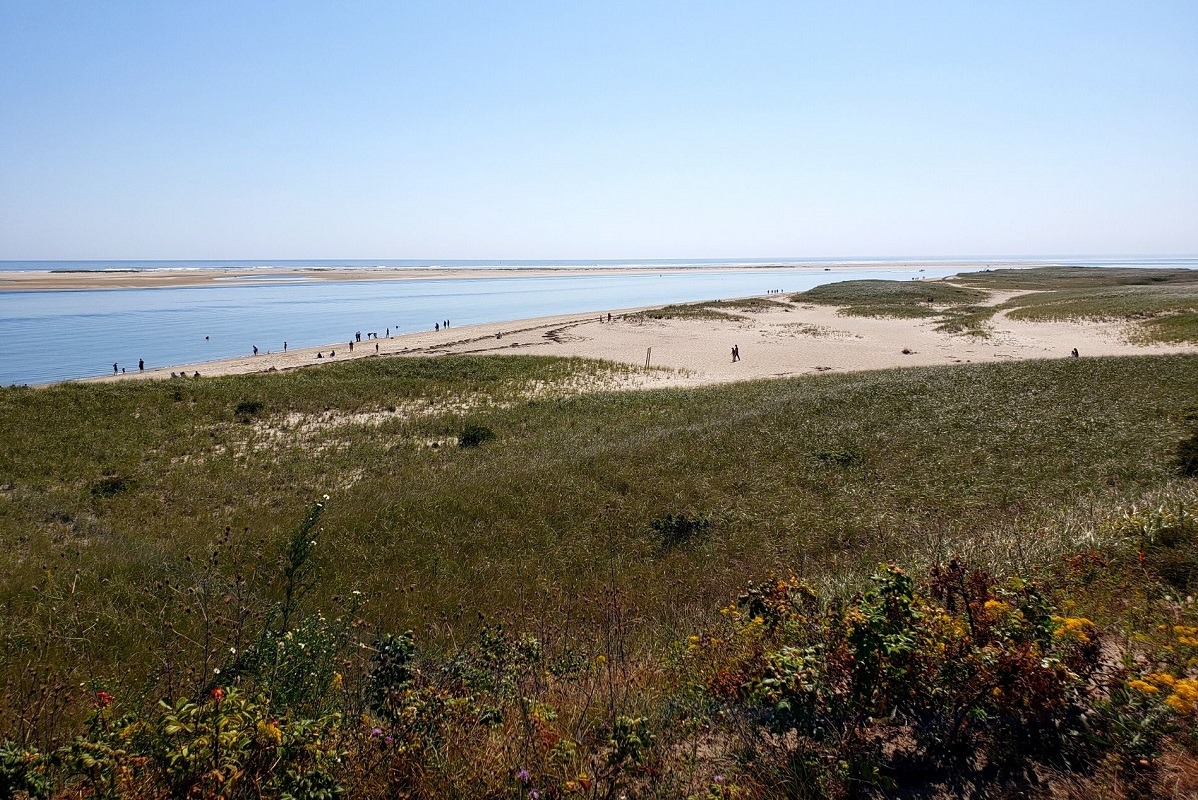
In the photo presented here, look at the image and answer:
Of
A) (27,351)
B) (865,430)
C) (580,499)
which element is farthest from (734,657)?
(27,351)

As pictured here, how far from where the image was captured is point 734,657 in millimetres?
5648

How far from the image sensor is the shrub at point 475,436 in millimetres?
21406

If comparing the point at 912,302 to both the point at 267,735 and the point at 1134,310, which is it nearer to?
the point at 1134,310

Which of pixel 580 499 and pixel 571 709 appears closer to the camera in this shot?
pixel 571 709

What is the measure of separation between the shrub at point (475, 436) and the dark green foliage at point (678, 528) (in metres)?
9.80

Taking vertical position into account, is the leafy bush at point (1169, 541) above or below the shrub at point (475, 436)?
above

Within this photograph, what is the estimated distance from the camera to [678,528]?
13.0 metres

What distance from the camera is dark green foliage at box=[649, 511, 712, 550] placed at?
12.6m

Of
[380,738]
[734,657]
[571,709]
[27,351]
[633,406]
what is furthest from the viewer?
[27,351]

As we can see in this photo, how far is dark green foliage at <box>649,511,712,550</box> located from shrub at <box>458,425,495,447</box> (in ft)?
→ 32.1

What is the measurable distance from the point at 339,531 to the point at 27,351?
5693cm

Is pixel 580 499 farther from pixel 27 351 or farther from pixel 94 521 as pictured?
pixel 27 351

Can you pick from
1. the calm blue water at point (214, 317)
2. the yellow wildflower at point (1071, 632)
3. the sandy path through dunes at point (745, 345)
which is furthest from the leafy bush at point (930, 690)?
the calm blue water at point (214, 317)

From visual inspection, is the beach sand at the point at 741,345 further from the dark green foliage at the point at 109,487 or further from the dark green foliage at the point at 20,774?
the dark green foliage at the point at 20,774
